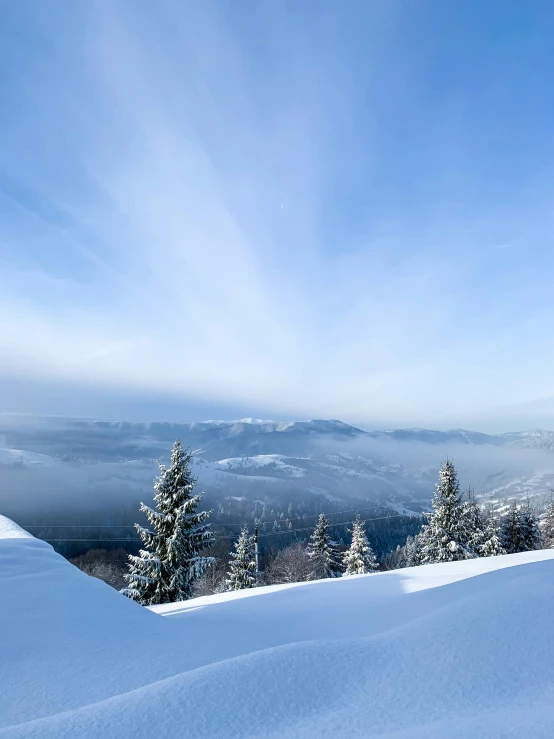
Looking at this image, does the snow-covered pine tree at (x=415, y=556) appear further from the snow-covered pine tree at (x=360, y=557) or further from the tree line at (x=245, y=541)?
the snow-covered pine tree at (x=360, y=557)

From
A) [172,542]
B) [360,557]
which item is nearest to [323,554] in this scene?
[360,557]

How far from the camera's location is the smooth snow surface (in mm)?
2031

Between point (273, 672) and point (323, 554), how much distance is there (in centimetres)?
3382

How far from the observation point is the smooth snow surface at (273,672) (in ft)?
6.66

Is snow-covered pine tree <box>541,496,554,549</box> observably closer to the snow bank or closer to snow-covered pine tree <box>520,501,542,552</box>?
snow-covered pine tree <box>520,501,542,552</box>

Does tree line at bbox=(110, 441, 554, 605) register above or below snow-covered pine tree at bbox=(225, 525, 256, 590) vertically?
above

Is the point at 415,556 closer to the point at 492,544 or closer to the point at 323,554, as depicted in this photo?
the point at 323,554

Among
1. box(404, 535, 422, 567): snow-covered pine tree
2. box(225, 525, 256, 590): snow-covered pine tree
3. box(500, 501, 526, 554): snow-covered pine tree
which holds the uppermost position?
box(500, 501, 526, 554): snow-covered pine tree

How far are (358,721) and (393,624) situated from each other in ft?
10.3

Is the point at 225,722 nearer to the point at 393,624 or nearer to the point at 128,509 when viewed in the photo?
the point at 393,624

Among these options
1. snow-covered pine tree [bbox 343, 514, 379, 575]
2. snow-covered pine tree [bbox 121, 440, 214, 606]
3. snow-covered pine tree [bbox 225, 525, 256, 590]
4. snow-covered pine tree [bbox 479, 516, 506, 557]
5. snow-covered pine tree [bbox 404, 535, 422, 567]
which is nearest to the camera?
snow-covered pine tree [bbox 121, 440, 214, 606]

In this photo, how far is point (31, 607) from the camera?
4430 mm

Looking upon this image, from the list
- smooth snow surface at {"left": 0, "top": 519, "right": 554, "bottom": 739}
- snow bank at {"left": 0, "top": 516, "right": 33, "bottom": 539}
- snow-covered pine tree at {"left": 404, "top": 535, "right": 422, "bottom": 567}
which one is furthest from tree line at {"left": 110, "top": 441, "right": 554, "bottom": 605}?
smooth snow surface at {"left": 0, "top": 519, "right": 554, "bottom": 739}

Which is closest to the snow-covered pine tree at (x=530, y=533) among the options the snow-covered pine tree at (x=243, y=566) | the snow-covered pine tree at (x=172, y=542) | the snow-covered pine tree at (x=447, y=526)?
the snow-covered pine tree at (x=447, y=526)
